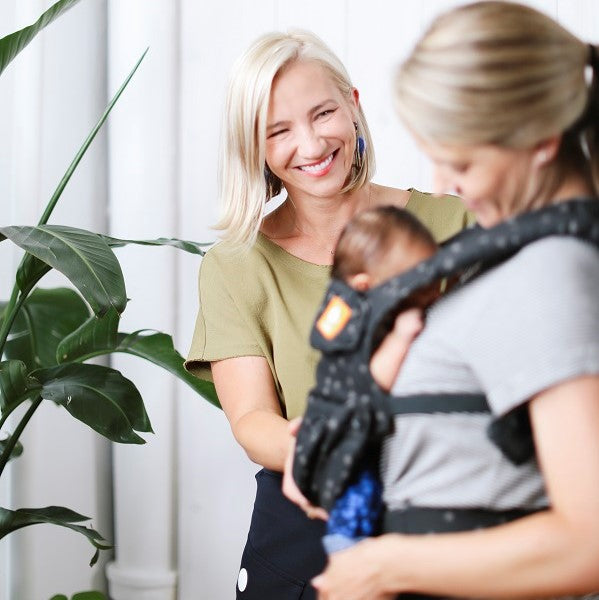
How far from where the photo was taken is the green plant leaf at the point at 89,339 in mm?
1822

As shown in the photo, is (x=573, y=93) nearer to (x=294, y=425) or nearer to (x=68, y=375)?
(x=294, y=425)

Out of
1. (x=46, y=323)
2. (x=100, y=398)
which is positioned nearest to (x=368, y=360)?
(x=100, y=398)

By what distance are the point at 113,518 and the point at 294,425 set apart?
1.62m

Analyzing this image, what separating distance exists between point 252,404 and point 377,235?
0.66m

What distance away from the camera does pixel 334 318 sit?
2.93ft

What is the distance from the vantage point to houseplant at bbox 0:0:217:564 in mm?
1470

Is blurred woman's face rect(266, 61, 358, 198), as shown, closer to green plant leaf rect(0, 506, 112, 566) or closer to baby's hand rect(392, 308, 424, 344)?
baby's hand rect(392, 308, 424, 344)

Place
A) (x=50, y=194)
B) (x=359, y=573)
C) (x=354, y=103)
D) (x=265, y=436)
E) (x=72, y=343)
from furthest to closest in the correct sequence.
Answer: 1. (x=50, y=194)
2. (x=72, y=343)
3. (x=354, y=103)
4. (x=265, y=436)
5. (x=359, y=573)

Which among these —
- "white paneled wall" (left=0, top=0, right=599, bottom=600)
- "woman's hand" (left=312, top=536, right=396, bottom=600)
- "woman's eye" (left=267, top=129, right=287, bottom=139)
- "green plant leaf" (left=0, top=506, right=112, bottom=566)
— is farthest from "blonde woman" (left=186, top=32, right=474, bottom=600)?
"white paneled wall" (left=0, top=0, right=599, bottom=600)

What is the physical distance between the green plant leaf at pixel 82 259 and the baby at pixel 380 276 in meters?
0.64

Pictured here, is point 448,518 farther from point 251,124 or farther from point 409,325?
point 251,124

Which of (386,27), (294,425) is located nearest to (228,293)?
(294,425)

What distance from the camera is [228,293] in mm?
1582

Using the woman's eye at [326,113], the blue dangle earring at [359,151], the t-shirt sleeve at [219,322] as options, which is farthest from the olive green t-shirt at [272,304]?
the woman's eye at [326,113]
